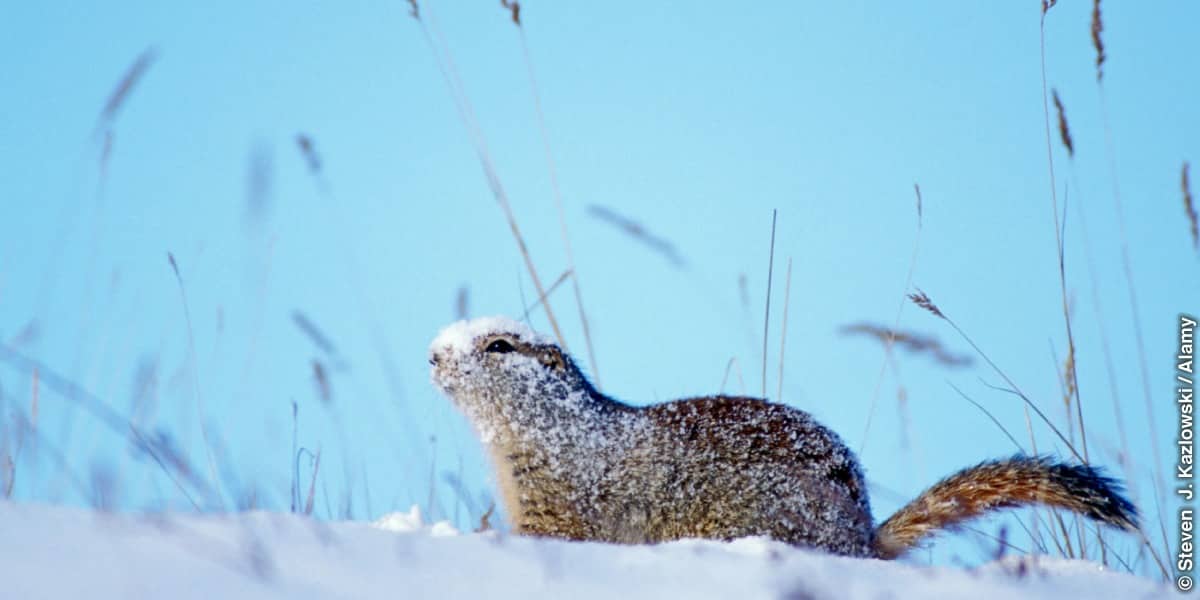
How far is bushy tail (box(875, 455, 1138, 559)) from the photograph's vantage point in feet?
13.6

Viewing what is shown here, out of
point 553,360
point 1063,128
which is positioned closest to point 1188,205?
point 1063,128

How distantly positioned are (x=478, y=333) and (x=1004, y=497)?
2.11 meters

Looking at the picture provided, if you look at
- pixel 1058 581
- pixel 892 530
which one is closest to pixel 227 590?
pixel 1058 581

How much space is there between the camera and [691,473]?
4.40 metres

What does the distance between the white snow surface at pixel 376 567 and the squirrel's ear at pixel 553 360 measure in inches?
88.8

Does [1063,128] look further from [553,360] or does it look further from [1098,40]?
[553,360]

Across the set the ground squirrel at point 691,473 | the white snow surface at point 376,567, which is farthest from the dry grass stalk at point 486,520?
the white snow surface at point 376,567

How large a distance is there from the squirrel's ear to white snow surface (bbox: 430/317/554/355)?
0.06 metres

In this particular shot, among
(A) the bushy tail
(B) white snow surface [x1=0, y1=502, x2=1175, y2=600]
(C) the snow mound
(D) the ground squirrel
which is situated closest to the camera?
(B) white snow surface [x1=0, y1=502, x2=1175, y2=600]

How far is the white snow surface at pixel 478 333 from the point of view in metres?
4.90

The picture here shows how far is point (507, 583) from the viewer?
82.3 inches

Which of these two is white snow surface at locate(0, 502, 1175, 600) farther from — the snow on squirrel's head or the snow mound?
the snow on squirrel's head

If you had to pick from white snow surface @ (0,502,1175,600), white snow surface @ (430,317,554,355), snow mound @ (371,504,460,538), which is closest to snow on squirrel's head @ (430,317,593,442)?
white snow surface @ (430,317,554,355)

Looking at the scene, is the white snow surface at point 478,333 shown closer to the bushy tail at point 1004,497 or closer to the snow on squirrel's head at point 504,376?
the snow on squirrel's head at point 504,376
